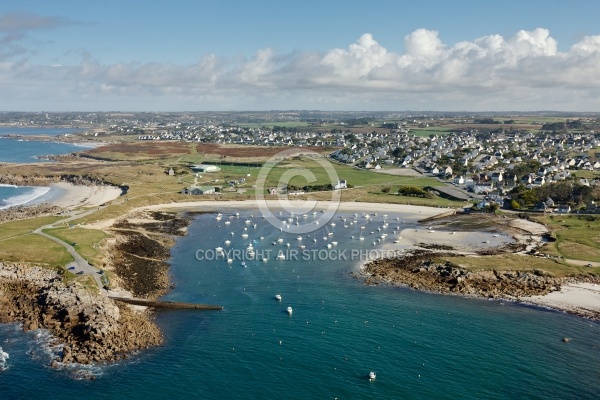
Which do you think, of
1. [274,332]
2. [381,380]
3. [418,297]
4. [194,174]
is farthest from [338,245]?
[194,174]

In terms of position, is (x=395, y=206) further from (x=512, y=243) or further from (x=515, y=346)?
(x=515, y=346)

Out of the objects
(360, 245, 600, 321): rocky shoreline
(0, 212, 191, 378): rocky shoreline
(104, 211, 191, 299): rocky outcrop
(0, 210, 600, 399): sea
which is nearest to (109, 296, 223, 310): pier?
(0, 210, 600, 399): sea

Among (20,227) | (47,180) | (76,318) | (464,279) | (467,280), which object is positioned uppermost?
(47,180)

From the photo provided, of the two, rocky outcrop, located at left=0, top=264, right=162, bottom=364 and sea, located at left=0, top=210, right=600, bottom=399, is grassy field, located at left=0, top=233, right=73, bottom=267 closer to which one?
rocky outcrop, located at left=0, top=264, right=162, bottom=364

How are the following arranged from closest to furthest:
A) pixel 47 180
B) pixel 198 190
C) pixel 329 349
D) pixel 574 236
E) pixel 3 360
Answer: pixel 3 360 → pixel 329 349 → pixel 574 236 → pixel 198 190 → pixel 47 180

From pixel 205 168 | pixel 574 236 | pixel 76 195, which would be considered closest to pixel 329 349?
pixel 574 236

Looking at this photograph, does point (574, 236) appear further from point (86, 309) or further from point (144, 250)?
point (86, 309)

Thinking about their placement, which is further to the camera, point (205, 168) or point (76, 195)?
point (205, 168)

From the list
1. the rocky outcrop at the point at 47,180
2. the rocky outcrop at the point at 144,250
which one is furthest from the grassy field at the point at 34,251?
the rocky outcrop at the point at 47,180
